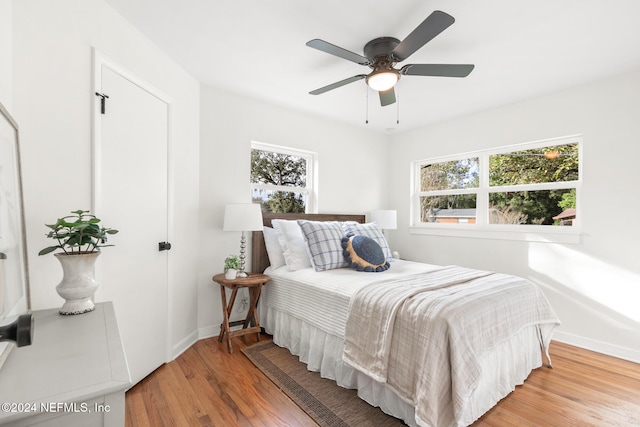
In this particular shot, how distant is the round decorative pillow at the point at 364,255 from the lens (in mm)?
2766

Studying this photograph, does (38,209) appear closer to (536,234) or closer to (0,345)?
(0,345)

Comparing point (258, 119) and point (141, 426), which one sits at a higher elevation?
point (258, 119)

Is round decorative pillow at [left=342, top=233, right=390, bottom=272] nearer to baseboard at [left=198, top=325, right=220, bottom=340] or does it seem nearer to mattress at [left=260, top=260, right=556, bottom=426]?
mattress at [left=260, top=260, right=556, bottom=426]

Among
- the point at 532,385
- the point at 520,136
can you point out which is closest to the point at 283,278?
the point at 532,385

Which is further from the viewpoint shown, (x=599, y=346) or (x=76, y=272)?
(x=599, y=346)

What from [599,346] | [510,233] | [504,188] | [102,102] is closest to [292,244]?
[102,102]

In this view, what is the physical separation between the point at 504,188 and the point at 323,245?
7.65ft

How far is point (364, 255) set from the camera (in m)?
2.79

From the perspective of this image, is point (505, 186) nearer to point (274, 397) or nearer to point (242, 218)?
A: point (242, 218)

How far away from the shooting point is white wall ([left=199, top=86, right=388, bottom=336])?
2996 millimetres

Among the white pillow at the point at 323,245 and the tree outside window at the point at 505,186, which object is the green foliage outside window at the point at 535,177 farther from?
the white pillow at the point at 323,245

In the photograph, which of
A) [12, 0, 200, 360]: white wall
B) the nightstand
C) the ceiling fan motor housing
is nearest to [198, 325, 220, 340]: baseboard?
the nightstand

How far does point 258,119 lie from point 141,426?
282cm

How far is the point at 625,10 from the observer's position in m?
1.86
